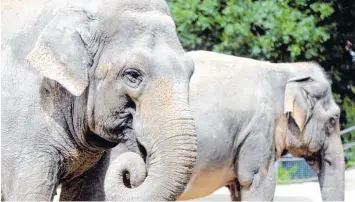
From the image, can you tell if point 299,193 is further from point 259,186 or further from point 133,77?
point 133,77

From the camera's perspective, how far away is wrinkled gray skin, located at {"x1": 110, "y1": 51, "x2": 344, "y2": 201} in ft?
23.0

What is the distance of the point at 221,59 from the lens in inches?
288

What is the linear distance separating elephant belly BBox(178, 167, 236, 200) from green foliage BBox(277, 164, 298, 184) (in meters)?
3.86

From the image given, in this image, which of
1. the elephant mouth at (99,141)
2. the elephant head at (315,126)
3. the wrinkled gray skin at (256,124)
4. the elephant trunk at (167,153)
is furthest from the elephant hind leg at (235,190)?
the elephant trunk at (167,153)

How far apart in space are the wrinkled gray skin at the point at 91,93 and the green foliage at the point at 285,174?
7.28m

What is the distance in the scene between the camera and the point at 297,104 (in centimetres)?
748

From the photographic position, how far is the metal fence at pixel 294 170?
37.1ft

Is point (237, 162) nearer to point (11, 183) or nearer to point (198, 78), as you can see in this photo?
point (198, 78)

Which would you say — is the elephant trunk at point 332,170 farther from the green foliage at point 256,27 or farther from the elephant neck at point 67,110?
the elephant neck at point 67,110

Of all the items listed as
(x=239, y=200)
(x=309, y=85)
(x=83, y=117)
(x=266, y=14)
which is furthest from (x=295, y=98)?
(x=83, y=117)

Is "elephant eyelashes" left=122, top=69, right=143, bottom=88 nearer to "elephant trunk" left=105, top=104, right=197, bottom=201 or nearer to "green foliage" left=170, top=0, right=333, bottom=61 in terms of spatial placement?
"elephant trunk" left=105, top=104, right=197, bottom=201

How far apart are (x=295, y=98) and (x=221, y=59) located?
0.57 meters

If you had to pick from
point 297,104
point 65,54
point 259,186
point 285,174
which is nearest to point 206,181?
point 259,186

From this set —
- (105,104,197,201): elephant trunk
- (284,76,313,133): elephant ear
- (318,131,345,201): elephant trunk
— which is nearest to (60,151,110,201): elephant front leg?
(105,104,197,201): elephant trunk
